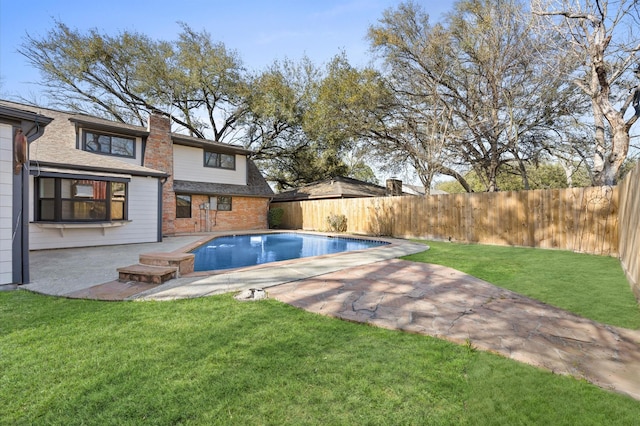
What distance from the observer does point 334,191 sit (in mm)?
18109

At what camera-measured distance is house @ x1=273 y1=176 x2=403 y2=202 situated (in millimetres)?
18078

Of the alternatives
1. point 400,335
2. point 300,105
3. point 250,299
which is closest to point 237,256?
point 250,299

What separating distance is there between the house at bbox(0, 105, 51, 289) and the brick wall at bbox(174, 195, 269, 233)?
1026 centimetres

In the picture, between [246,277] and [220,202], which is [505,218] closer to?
[246,277]

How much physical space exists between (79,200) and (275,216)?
10.3m

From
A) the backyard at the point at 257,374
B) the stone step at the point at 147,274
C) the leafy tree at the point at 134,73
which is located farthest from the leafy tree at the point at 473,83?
the stone step at the point at 147,274

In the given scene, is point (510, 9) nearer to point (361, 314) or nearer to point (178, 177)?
point (361, 314)

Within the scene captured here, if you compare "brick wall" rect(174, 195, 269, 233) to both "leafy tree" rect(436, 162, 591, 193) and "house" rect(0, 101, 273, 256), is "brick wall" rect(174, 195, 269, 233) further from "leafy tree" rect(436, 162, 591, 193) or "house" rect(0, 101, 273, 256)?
"leafy tree" rect(436, 162, 591, 193)

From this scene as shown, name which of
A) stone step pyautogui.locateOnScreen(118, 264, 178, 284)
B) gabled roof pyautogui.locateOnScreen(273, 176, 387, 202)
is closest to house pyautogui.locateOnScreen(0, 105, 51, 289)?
stone step pyautogui.locateOnScreen(118, 264, 178, 284)

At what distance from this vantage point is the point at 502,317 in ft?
11.6

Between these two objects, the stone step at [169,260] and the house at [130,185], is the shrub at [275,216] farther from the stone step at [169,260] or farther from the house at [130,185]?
the stone step at [169,260]

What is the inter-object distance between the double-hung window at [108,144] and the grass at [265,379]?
38.1ft

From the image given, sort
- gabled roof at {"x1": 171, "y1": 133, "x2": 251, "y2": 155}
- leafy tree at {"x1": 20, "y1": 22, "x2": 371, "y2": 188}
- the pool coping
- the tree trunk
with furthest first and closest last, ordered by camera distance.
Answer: leafy tree at {"x1": 20, "y1": 22, "x2": 371, "y2": 188}
gabled roof at {"x1": 171, "y1": 133, "x2": 251, "y2": 155}
the tree trunk
the pool coping

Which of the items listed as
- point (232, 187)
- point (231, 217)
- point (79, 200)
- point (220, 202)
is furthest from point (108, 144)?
point (231, 217)
